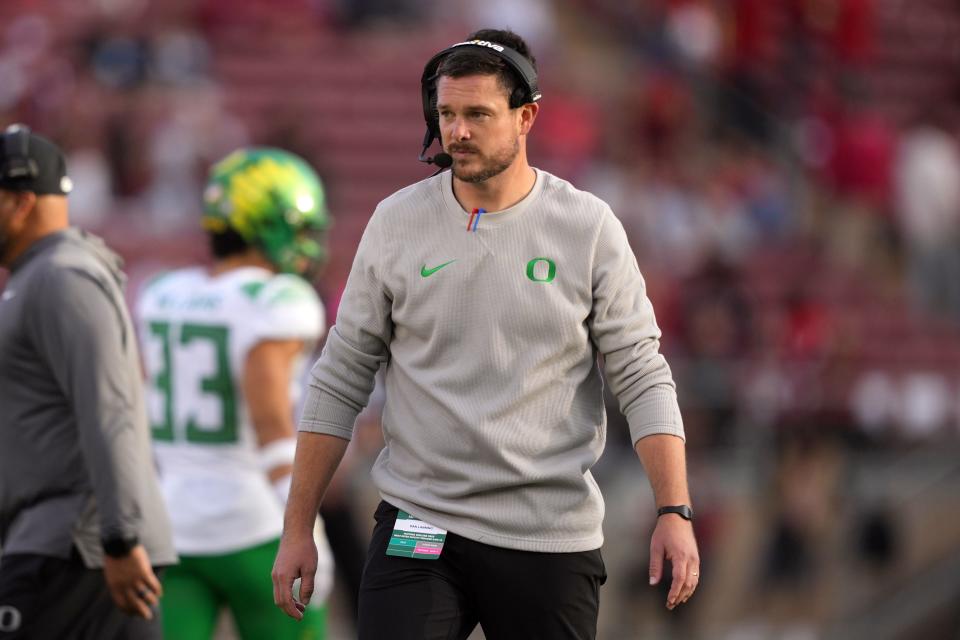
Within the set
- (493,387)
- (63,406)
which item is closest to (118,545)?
(63,406)

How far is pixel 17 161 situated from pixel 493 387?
68.2 inches

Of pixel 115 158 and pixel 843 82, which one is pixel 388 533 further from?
pixel 843 82

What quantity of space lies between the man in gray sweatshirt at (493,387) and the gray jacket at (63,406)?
0.67 m

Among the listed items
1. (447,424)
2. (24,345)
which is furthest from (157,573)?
(447,424)

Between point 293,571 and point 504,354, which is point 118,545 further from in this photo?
point 504,354

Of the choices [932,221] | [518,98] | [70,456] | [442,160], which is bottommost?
[932,221]

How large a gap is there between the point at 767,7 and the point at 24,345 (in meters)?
14.1

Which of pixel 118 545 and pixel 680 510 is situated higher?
pixel 680 510

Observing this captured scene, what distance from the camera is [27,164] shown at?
17.9 feet

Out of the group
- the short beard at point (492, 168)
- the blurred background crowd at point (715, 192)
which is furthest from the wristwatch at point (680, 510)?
the blurred background crowd at point (715, 192)

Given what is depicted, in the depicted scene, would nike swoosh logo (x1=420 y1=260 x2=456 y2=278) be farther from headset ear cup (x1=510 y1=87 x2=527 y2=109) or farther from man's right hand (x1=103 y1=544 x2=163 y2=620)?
man's right hand (x1=103 y1=544 x2=163 y2=620)

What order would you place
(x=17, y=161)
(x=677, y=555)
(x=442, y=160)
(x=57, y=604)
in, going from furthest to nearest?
(x=17, y=161) < (x=57, y=604) < (x=442, y=160) < (x=677, y=555)

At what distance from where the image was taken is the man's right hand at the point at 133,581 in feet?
16.7

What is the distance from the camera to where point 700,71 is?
1762cm
